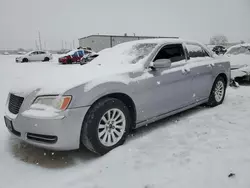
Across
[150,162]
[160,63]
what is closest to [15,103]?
[150,162]

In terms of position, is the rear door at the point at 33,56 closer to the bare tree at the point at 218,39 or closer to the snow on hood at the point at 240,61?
the snow on hood at the point at 240,61

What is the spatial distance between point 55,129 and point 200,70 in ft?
9.90

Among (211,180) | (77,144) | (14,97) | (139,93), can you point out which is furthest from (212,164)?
(14,97)

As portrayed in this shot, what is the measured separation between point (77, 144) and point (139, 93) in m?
1.13

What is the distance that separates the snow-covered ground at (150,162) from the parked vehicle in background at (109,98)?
0.89 feet

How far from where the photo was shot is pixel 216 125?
4.05 meters

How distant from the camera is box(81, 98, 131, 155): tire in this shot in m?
2.91

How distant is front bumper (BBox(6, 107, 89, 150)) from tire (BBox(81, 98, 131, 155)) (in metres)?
0.10

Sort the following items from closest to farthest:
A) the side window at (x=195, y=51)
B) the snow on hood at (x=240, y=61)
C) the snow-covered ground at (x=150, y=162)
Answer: the snow-covered ground at (x=150, y=162) < the side window at (x=195, y=51) < the snow on hood at (x=240, y=61)

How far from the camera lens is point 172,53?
419 cm

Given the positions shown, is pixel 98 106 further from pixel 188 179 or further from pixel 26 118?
pixel 188 179

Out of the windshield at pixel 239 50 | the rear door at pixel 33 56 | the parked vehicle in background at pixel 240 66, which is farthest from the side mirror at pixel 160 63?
the rear door at pixel 33 56

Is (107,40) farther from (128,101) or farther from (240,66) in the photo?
(128,101)

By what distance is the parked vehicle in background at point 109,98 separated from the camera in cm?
279
